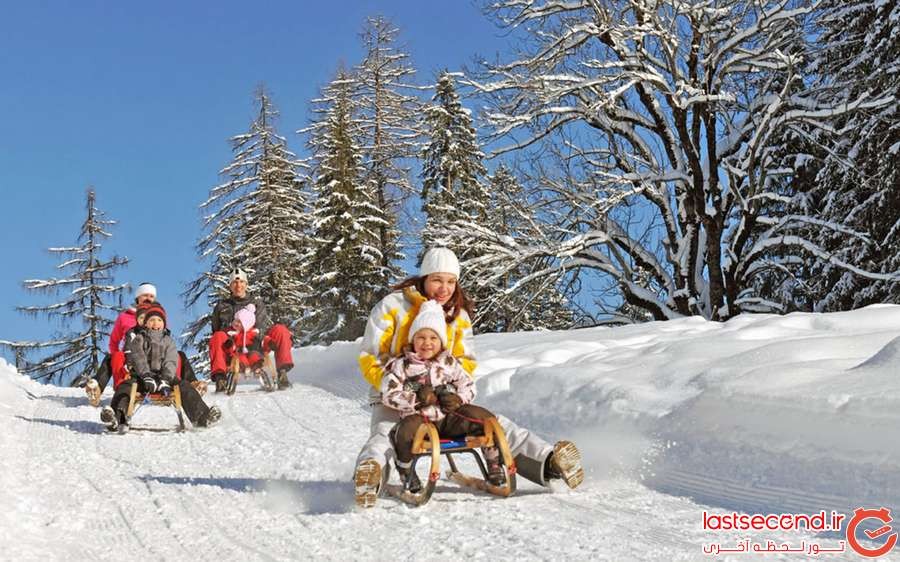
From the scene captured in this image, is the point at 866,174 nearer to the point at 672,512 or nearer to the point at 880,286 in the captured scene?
the point at 880,286

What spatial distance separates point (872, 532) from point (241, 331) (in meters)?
9.24

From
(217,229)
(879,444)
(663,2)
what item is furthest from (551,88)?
(217,229)

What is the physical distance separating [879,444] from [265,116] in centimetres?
3141

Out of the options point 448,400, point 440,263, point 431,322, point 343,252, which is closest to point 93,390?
point 440,263

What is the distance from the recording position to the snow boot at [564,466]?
4855 mm

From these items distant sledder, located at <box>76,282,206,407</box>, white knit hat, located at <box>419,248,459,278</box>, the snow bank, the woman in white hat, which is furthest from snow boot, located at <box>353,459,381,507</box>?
distant sledder, located at <box>76,282,206,407</box>

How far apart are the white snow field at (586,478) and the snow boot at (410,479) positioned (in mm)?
162

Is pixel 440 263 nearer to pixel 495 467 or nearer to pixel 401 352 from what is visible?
pixel 401 352

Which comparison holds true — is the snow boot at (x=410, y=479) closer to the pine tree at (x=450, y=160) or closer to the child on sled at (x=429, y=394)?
the child on sled at (x=429, y=394)

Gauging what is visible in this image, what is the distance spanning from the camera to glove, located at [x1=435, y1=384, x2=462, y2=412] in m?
4.91

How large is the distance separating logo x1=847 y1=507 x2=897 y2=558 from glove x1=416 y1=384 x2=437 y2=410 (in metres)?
2.25

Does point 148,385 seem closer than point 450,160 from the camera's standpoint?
Yes

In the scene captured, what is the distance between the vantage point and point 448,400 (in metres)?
4.91

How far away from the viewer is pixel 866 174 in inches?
613
